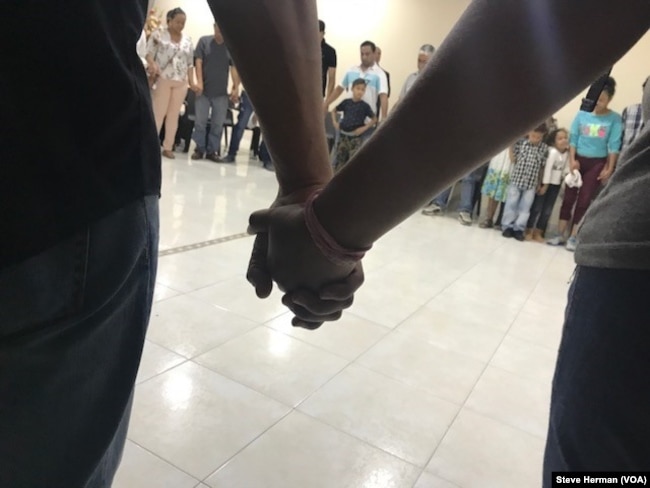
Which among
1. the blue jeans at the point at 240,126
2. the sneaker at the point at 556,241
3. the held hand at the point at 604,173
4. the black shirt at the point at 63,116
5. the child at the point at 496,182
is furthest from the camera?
the blue jeans at the point at 240,126

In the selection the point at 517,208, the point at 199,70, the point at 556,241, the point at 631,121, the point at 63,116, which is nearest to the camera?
the point at 63,116

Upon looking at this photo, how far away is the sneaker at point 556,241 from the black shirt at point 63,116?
5604 millimetres

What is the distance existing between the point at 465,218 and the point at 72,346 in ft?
18.7

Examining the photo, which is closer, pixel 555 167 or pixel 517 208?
pixel 555 167

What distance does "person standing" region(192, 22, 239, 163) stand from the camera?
6.25 m

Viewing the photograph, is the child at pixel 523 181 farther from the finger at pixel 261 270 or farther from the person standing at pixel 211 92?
the finger at pixel 261 270

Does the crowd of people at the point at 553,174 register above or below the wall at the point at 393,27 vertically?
below

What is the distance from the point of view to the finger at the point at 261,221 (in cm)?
71

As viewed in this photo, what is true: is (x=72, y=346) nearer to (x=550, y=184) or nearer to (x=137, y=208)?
(x=137, y=208)

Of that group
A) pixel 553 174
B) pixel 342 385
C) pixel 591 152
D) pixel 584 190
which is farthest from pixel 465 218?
pixel 342 385

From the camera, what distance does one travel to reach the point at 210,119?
6.53 metres

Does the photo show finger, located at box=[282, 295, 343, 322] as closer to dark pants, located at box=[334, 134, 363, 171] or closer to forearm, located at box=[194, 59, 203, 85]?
dark pants, located at box=[334, 134, 363, 171]

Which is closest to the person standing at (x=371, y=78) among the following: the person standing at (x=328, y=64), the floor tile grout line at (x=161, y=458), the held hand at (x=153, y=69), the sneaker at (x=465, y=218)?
the person standing at (x=328, y=64)

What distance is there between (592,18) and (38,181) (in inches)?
17.4
